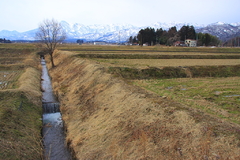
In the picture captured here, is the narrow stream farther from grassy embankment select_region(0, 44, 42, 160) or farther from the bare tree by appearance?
the bare tree

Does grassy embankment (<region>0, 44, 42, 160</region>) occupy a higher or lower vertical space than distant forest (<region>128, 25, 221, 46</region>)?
lower

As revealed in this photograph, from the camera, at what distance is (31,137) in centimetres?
1348

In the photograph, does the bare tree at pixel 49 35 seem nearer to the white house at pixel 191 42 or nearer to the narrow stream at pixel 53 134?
the narrow stream at pixel 53 134

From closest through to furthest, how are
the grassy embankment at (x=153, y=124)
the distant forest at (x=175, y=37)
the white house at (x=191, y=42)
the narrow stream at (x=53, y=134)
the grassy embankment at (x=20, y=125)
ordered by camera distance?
the grassy embankment at (x=153, y=124) → the grassy embankment at (x=20, y=125) → the narrow stream at (x=53, y=134) → the white house at (x=191, y=42) → the distant forest at (x=175, y=37)

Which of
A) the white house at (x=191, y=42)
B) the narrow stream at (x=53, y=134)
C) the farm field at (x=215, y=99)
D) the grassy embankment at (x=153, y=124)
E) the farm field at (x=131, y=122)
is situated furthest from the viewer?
the white house at (x=191, y=42)

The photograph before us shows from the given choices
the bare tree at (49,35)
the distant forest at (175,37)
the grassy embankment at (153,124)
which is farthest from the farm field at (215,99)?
the distant forest at (175,37)

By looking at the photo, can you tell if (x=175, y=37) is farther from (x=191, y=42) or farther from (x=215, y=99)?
(x=215, y=99)

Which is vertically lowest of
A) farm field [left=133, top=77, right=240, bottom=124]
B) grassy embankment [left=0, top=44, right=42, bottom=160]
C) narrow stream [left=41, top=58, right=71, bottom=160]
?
narrow stream [left=41, top=58, right=71, bottom=160]

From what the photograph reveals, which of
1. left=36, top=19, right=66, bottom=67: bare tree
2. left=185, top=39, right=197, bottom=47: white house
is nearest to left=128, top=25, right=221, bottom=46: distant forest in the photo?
left=185, top=39, right=197, bottom=47: white house

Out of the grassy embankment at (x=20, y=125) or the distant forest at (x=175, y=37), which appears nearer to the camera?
the grassy embankment at (x=20, y=125)

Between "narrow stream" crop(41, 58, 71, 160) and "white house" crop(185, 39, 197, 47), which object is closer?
"narrow stream" crop(41, 58, 71, 160)

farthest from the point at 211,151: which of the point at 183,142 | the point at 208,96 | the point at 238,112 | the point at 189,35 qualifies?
the point at 189,35

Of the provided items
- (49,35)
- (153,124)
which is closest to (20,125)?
(153,124)

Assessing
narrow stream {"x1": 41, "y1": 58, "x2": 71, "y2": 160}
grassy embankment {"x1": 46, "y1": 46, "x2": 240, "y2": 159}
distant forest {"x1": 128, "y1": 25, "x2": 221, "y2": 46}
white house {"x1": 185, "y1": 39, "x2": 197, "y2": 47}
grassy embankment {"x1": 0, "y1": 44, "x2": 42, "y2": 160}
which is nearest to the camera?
grassy embankment {"x1": 46, "y1": 46, "x2": 240, "y2": 159}
